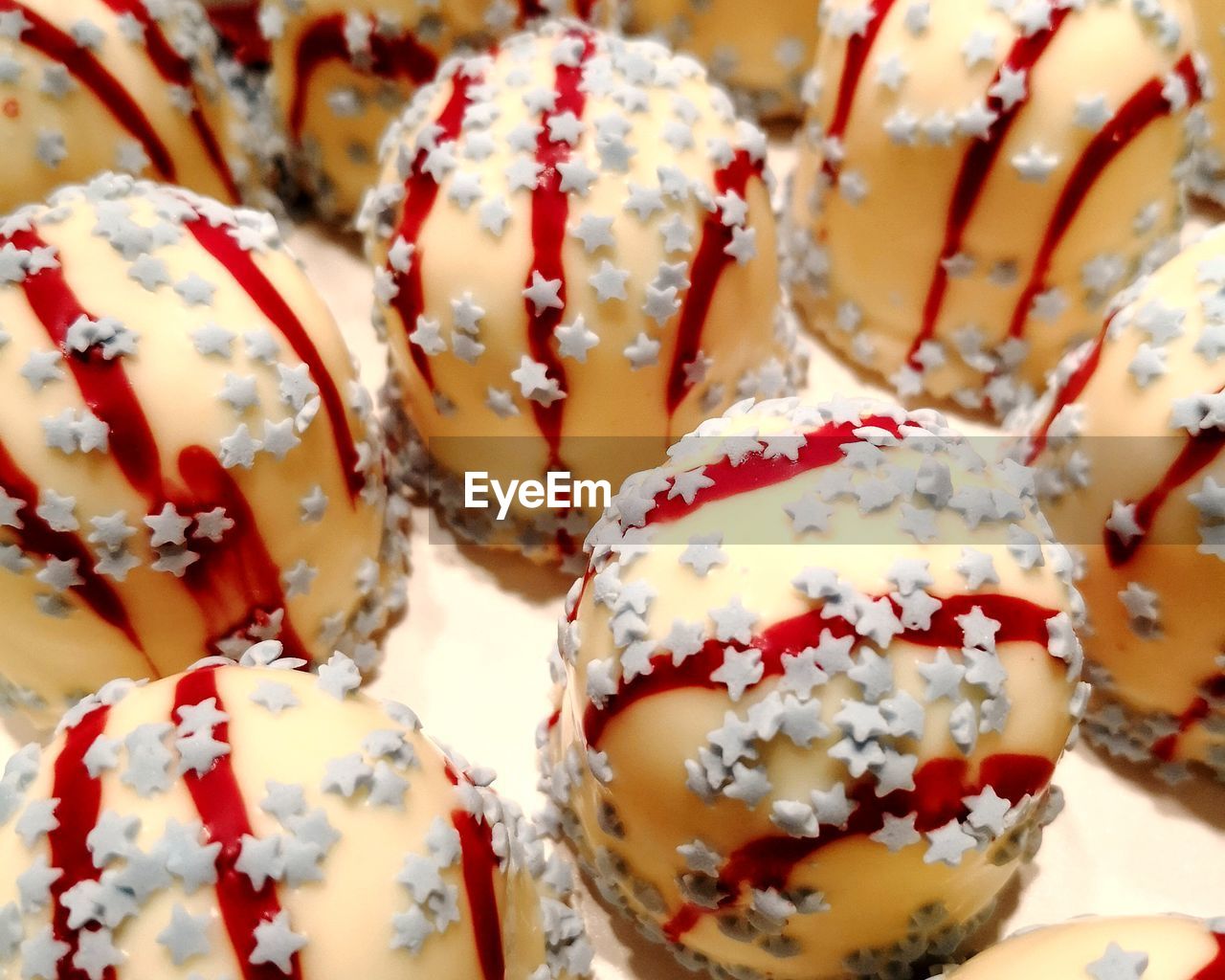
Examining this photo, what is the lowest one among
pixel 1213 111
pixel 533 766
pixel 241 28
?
pixel 533 766

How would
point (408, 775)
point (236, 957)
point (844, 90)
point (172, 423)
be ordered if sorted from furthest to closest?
point (844, 90) < point (172, 423) < point (408, 775) < point (236, 957)

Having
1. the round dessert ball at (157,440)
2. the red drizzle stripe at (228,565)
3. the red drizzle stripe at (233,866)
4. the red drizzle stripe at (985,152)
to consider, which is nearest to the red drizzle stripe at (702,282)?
the red drizzle stripe at (985,152)

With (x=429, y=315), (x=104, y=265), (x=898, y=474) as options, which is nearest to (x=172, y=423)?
(x=104, y=265)

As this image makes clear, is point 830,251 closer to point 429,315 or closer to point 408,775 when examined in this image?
point 429,315

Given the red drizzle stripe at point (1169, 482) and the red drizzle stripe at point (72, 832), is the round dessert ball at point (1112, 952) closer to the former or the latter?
the red drizzle stripe at point (1169, 482)

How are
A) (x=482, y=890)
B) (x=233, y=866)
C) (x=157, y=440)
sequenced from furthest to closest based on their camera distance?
(x=157, y=440) → (x=482, y=890) → (x=233, y=866)

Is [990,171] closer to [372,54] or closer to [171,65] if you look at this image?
[372,54]

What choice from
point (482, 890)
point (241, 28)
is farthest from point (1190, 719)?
point (241, 28)
